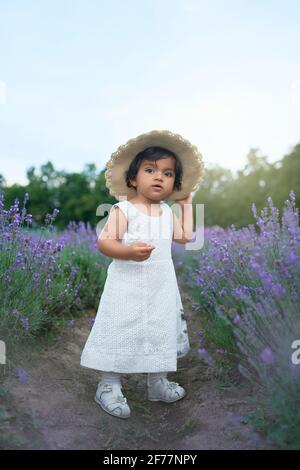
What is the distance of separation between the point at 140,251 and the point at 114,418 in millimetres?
937

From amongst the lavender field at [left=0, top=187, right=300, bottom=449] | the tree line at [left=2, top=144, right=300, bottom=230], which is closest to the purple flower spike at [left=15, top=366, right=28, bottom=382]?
the lavender field at [left=0, top=187, right=300, bottom=449]

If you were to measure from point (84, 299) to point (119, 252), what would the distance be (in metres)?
1.73

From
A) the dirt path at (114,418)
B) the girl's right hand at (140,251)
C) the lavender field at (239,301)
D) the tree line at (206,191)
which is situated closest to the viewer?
the lavender field at (239,301)

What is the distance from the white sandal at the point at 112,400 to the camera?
2652 mm

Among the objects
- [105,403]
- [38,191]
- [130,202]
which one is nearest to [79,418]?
[105,403]

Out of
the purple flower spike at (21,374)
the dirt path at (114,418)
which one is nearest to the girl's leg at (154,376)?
the dirt path at (114,418)

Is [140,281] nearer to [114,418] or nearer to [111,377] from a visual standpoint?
[111,377]

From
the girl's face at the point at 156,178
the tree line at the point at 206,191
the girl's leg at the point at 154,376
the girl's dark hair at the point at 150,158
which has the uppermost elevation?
the tree line at the point at 206,191

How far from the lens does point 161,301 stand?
279 centimetres

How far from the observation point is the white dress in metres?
2.72

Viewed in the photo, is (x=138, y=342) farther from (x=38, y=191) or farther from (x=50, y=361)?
(x=38, y=191)

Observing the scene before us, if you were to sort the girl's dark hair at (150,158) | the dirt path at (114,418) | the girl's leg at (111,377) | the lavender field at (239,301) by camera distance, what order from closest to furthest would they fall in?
the lavender field at (239,301)
the dirt path at (114,418)
the girl's leg at (111,377)
the girl's dark hair at (150,158)

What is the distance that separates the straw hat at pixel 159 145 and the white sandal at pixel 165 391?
1.16 meters

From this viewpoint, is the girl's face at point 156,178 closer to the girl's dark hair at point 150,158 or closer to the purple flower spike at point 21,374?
the girl's dark hair at point 150,158
